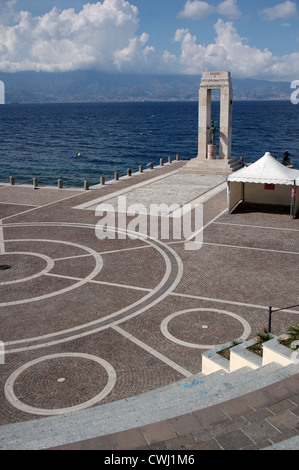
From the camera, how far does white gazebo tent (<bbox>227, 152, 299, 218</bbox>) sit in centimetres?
2597

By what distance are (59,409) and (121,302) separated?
5.91 m

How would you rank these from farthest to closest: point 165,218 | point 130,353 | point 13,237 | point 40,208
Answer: point 40,208 → point 165,218 → point 13,237 → point 130,353

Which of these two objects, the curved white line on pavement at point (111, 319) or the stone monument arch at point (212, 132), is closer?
the curved white line on pavement at point (111, 319)

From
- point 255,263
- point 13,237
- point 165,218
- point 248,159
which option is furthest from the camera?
point 248,159

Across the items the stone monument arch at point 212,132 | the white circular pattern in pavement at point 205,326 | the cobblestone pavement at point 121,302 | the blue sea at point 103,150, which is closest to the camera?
the cobblestone pavement at point 121,302

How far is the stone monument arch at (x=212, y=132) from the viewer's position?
136 feet

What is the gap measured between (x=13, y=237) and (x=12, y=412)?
14.3 meters

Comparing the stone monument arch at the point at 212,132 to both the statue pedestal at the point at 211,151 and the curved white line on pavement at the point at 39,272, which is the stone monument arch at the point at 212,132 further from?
the curved white line on pavement at the point at 39,272

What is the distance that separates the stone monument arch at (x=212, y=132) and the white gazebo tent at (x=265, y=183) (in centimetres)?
1082

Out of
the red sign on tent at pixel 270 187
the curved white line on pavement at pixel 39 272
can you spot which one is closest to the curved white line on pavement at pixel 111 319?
the curved white line on pavement at pixel 39 272

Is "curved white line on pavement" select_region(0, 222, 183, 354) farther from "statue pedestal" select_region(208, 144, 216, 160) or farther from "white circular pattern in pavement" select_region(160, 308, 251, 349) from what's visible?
"statue pedestal" select_region(208, 144, 216, 160)

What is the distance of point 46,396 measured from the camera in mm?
10945
